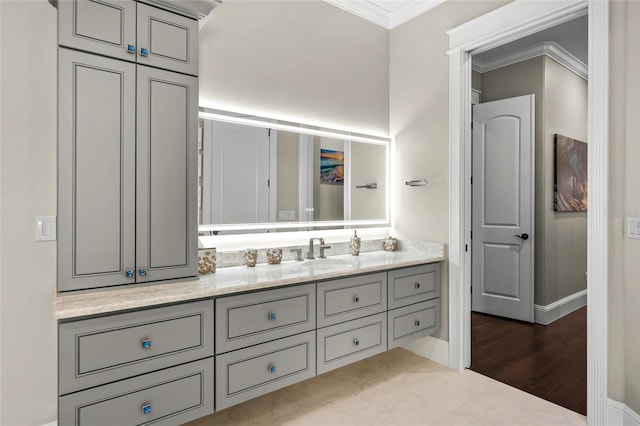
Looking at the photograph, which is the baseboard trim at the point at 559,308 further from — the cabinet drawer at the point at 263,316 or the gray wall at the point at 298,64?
the cabinet drawer at the point at 263,316

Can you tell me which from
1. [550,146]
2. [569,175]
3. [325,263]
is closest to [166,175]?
[325,263]

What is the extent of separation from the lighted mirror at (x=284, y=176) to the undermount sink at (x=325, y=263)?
30cm

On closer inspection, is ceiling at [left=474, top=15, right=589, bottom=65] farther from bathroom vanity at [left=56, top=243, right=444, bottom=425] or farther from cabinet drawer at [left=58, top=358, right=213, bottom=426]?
cabinet drawer at [left=58, top=358, right=213, bottom=426]

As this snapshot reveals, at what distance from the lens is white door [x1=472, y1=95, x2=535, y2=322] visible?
12.7 feet

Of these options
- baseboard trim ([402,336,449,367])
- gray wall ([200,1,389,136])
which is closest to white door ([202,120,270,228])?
gray wall ([200,1,389,136])

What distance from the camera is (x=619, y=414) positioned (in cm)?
200

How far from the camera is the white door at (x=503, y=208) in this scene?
388 centimetres

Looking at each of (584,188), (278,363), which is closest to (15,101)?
(278,363)

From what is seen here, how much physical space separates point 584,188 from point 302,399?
4.16 metres

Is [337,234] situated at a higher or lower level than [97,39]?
lower

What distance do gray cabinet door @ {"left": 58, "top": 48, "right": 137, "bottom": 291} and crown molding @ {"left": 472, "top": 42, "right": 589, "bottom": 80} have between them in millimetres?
3831

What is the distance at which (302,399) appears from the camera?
2404 millimetres

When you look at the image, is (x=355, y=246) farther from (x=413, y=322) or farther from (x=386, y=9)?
(x=386, y=9)

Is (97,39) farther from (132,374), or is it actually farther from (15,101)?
(132,374)
